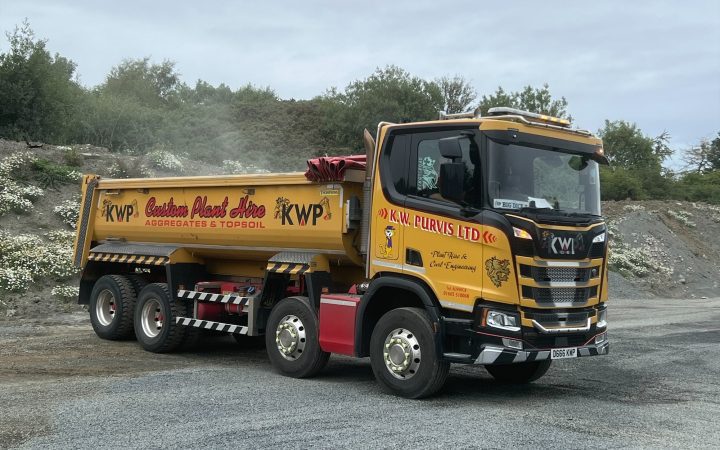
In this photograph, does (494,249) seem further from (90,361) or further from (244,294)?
(90,361)

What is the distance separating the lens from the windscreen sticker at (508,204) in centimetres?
792

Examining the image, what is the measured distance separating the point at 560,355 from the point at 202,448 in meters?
3.94

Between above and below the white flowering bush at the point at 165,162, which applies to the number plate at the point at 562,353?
below

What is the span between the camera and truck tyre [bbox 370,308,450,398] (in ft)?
26.7

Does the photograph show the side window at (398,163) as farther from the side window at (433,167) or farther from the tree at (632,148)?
the tree at (632,148)

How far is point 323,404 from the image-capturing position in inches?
316

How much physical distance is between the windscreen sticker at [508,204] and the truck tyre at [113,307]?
733 cm

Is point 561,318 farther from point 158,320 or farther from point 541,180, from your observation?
point 158,320

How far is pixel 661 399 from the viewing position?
8672mm

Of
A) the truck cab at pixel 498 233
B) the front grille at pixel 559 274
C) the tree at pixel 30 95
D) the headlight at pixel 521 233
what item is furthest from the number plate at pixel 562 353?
the tree at pixel 30 95

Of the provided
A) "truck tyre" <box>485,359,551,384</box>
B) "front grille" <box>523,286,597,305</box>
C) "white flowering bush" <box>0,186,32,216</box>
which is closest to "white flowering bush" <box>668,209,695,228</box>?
"white flowering bush" <box>0,186,32,216</box>

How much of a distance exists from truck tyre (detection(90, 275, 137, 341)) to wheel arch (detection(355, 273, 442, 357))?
5489 millimetres

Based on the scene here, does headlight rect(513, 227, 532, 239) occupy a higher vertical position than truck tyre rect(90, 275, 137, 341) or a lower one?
higher

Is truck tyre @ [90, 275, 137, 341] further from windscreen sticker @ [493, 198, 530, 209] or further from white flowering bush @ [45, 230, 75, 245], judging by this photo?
white flowering bush @ [45, 230, 75, 245]
